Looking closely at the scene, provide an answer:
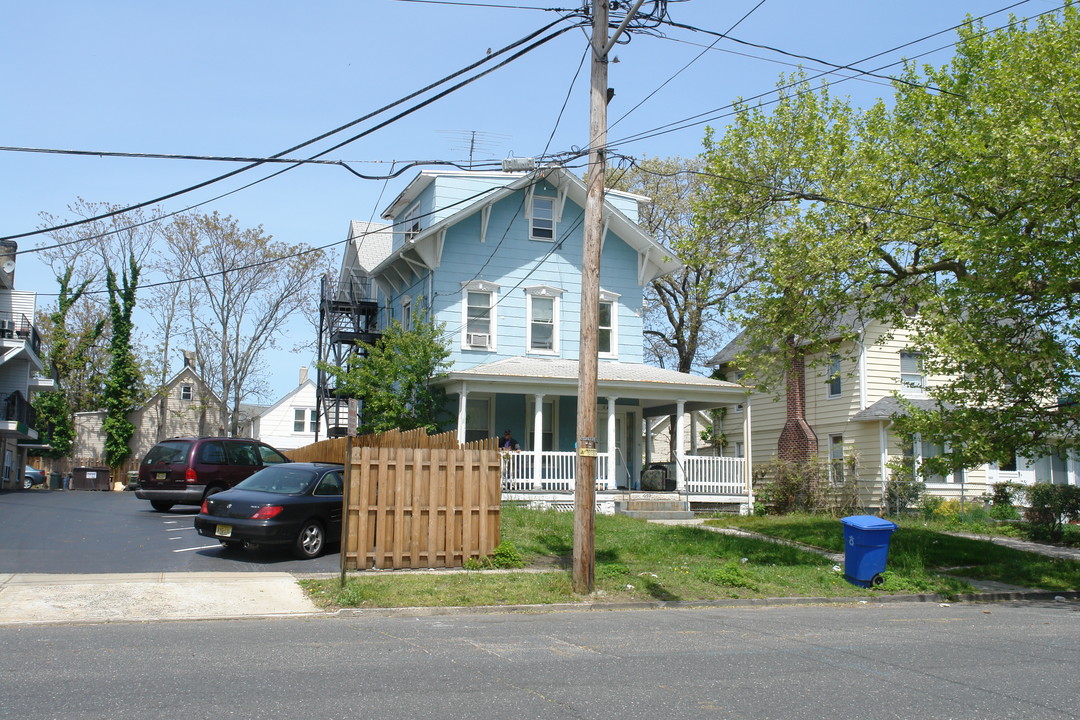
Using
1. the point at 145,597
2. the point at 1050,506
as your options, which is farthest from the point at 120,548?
the point at 1050,506

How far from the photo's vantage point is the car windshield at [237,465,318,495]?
1483cm

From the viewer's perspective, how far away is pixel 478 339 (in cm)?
2689

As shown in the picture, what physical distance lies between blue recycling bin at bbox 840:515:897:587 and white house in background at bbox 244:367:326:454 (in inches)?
1817

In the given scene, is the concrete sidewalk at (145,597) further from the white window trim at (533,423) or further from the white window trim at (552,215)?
the white window trim at (552,215)

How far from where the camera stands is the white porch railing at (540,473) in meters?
23.5

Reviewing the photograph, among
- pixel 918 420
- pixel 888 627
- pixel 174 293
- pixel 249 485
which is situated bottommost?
pixel 888 627

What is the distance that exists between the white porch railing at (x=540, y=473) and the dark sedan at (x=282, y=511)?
8.22 meters

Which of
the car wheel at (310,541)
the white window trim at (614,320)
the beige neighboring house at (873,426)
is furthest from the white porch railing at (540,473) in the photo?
the car wheel at (310,541)

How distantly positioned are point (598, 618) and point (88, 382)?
48.9 m

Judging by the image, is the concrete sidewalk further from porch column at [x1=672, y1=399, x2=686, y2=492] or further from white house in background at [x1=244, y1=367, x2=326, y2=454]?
white house in background at [x1=244, y1=367, x2=326, y2=454]

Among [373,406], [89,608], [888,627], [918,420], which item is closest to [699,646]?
[888,627]

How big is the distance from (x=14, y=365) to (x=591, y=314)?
118 feet

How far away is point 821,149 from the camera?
19.8 metres

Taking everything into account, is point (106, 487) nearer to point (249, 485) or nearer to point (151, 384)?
point (151, 384)
